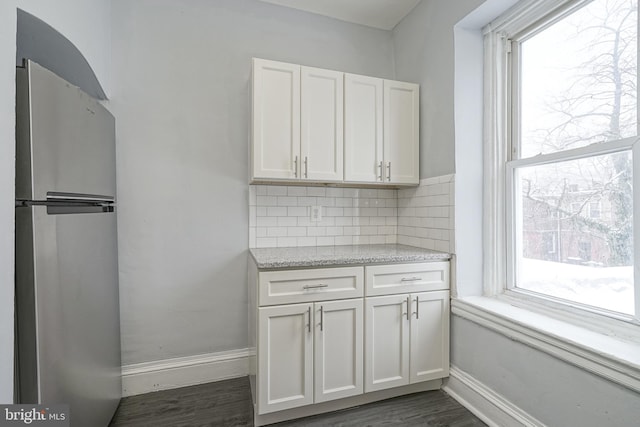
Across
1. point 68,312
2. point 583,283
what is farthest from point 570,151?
point 68,312

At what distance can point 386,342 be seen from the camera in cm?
184

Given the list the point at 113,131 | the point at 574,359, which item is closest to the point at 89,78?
the point at 113,131

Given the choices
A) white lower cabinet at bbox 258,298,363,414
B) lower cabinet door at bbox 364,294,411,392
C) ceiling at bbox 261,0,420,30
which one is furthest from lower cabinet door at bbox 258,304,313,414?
ceiling at bbox 261,0,420,30

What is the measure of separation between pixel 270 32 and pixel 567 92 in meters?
1.96

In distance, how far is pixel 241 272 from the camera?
7.22 ft

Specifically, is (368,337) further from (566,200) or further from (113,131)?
(113,131)

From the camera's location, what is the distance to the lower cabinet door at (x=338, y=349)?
171 cm

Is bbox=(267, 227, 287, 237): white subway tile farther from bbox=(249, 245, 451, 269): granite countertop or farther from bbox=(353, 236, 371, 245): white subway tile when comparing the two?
bbox=(353, 236, 371, 245): white subway tile

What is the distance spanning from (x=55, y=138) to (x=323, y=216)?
164cm

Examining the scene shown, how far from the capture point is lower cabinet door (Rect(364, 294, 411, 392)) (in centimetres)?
180

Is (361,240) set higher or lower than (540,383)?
higher

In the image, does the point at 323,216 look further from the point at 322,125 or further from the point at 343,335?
the point at 343,335

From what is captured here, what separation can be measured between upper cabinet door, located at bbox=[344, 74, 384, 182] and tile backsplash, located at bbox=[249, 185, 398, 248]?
362 millimetres

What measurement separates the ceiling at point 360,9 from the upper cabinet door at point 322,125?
69cm
